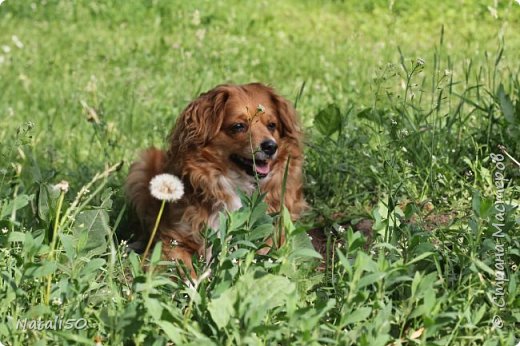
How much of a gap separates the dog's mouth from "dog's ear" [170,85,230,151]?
0.56 ft

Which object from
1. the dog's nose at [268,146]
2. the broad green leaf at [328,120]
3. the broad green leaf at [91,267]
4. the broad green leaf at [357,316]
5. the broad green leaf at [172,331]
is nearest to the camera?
the broad green leaf at [172,331]

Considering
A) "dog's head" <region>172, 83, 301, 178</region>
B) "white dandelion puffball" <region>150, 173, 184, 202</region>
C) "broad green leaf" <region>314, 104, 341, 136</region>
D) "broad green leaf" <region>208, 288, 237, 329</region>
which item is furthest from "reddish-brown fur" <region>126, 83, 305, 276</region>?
"broad green leaf" <region>208, 288, 237, 329</region>

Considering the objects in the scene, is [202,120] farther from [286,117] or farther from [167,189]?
[167,189]

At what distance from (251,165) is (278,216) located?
1049mm

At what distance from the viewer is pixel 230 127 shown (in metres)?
4.46

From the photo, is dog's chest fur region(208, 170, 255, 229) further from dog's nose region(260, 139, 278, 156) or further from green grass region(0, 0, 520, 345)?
green grass region(0, 0, 520, 345)

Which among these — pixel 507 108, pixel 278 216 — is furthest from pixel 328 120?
pixel 278 216

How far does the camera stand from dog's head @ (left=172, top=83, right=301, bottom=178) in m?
4.40

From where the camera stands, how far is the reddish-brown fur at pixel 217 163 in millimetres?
4414

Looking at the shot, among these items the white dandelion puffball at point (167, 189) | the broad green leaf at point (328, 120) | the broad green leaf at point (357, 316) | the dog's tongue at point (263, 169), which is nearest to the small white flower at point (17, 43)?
the broad green leaf at point (328, 120)

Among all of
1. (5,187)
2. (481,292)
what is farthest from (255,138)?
(481,292)

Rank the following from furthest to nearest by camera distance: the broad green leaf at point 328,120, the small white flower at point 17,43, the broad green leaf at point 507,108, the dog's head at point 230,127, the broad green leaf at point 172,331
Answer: the small white flower at point 17,43, the broad green leaf at point 328,120, the broad green leaf at point 507,108, the dog's head at point 230,127, the broad green leaf at point 172,331

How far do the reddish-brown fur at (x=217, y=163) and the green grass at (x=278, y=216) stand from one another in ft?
0.87

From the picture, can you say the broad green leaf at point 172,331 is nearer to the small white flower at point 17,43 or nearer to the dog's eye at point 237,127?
the dog's eye at point 237,127
